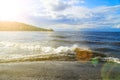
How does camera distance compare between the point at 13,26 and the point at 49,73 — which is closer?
Result: the point at 49,73

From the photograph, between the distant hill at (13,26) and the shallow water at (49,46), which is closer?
the shallow water at (49,46)

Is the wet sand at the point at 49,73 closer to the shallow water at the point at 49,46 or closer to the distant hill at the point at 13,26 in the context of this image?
the shallow water at the point at 49,46

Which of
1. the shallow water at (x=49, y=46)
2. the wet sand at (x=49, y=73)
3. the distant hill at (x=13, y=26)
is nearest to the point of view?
the wet sand at (x=49, y=73)

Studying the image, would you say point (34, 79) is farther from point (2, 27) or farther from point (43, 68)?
point (2, 27)

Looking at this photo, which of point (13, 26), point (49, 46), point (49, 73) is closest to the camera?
point (49, 73)

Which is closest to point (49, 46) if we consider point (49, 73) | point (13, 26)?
point (49, 73)

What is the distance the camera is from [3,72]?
49.1ft

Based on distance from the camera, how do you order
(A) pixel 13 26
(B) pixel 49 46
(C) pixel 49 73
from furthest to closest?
1. (A) pixel 13 26
2. (B) pixel 49 46
3. (C) pixel 49 73

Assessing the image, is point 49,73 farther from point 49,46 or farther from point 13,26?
point 13,26

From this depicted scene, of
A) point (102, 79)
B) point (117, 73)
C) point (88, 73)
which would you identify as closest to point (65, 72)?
point (88, 73)

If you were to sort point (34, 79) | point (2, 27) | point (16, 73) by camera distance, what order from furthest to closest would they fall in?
1. point (2, 27)
2. point (16, 73)
3. point (34, 79)

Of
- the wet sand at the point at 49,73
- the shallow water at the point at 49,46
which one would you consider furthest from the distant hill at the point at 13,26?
the wet sand at the point at 49,73

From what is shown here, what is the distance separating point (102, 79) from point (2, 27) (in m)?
137

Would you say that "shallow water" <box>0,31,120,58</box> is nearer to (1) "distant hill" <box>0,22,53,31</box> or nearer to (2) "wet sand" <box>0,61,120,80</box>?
(2) "wet sand" <box>0,61,120,80</box>
